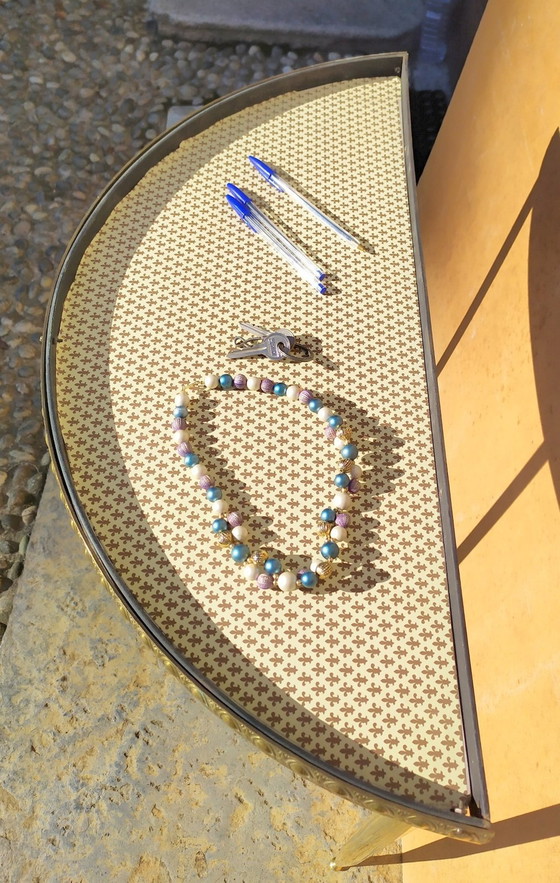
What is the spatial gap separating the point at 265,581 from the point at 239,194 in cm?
57

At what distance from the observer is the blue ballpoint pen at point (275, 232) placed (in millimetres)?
921

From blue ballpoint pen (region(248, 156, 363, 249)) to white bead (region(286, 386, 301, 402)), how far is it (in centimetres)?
26

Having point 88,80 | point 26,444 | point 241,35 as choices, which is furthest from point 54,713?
point 241,35

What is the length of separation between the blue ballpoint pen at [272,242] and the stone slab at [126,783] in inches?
27.8

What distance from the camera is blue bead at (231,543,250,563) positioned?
27.8 inches

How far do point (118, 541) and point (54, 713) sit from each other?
2.34ft

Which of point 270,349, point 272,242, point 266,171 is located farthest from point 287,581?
point 266,171

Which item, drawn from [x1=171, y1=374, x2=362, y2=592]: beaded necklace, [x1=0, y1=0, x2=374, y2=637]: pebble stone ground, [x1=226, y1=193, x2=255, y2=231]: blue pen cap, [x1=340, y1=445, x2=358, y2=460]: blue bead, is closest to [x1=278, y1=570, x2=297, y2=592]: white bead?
[x1=171, y1=374, x2=362, y2=592]: beaded necklace

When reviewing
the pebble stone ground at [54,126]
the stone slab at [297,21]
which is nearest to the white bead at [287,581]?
the pebble stone ground at [54,126]

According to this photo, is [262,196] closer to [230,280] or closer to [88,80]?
[230,280]

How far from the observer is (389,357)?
86cm

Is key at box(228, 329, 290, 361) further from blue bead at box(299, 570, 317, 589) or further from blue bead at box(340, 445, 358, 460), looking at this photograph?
blue bead at box(299, 570, 317, 589)

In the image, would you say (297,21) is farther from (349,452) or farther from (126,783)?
(126,783)

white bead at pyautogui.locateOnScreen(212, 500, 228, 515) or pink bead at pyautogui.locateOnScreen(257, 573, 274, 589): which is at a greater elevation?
white bead at pyautogui.locateOnScreen(212, 500, 228, 515)
